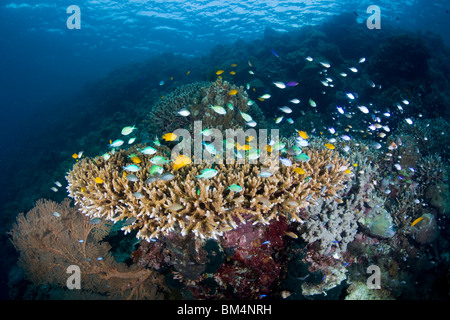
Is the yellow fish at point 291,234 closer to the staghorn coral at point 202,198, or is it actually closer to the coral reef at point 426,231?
the staghorn coral at point 202,198

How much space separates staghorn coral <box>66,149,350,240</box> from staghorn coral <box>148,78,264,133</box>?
242 cm

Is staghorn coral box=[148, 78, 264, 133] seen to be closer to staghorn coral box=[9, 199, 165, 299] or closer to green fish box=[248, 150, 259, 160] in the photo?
green fish box=[248, 150, 259, 160]

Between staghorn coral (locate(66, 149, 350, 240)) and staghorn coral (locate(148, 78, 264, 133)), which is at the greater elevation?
staghorn coral (locate(148, 78, 264, 133))

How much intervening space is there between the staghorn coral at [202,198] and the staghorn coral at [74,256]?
0.87 m

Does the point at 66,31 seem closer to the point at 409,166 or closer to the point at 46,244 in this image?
the point at 46,244

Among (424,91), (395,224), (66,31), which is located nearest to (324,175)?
(395,224)

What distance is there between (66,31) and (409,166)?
54662 mm

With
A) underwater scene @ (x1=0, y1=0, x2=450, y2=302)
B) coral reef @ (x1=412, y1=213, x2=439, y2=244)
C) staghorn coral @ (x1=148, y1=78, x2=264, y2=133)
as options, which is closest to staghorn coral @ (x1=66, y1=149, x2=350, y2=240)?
underwater scene @ (x1=0, y1=0, x2=450, y2=302)

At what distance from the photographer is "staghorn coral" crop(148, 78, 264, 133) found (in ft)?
20.8

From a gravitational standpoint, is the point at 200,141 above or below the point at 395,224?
above

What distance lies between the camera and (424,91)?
1202 centimetres

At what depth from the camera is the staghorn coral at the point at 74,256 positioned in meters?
4.45

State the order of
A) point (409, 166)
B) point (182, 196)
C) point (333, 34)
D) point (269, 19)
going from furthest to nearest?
point (269, 19), point (333, 34), point (409, 166), point (182, 196)

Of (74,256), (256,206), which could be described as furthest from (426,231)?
(74,256)
